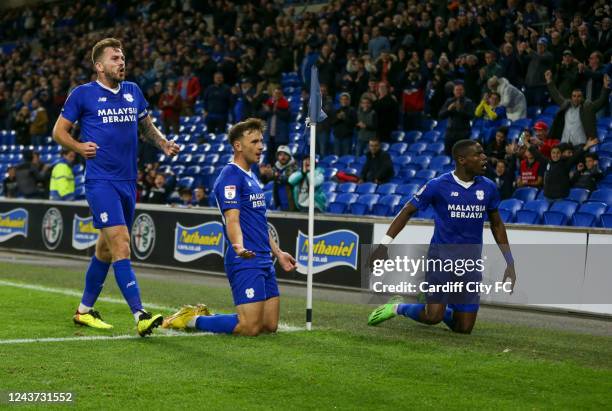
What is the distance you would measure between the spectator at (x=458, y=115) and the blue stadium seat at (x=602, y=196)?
339 centimetres

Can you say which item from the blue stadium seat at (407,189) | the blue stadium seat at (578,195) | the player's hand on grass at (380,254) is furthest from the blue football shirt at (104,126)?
the blue stadium seat at (407,189)

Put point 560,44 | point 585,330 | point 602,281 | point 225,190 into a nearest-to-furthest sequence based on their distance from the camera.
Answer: point 225,190
point 585,330
point 602,281
point 560,44

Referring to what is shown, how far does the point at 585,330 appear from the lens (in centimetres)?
1051

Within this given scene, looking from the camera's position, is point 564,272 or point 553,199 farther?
point 553,199

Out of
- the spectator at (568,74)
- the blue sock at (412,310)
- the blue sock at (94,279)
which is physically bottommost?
the blue sock at (412,310)

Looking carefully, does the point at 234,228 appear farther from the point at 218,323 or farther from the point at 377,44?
the point at 377,44

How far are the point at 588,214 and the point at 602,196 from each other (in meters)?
0.74

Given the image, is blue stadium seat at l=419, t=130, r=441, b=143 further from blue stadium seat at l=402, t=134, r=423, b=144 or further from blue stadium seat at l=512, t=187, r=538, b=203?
blue stadium seat at l=512, t=187, r=538, b=203

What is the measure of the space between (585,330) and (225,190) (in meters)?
4.51

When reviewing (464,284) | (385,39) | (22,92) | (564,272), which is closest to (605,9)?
(385,39)

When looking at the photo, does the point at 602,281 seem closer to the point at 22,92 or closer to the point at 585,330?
the point at 585,330

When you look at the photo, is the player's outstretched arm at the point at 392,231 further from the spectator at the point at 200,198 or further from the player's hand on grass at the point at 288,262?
the spectator at the point at 200,198

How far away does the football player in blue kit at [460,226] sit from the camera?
939cm

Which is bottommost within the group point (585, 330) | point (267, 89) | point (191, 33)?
point (585, 330)
